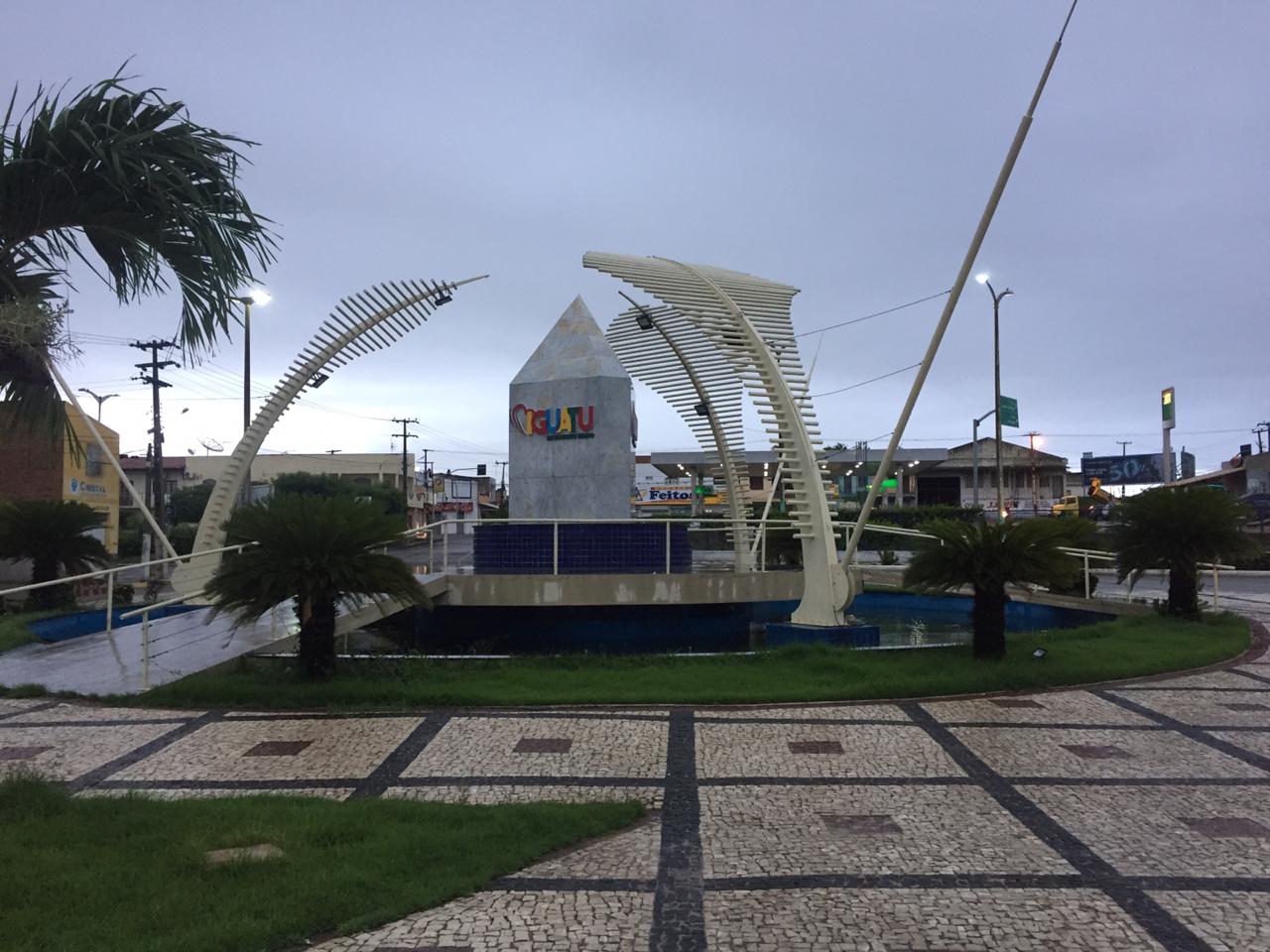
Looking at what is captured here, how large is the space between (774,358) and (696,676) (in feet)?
18.8

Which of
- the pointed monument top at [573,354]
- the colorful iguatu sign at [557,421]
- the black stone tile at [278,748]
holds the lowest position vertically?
the black stone tile at [278,748]

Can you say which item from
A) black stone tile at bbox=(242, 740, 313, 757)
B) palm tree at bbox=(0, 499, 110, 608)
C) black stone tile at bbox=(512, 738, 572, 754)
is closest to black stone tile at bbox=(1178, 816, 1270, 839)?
black stone tile at bbox=(512, 738, 572, 754)

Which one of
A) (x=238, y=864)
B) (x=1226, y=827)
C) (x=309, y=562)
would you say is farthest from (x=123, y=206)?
(x=1226, y=827)

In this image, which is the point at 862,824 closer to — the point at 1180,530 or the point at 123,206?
the point at 123,206

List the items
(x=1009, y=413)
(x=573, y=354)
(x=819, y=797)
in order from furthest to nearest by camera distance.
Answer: (x=1009, y=413)
(x=573, y=354)
(x=819, y=797)

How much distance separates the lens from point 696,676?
10.1 metres

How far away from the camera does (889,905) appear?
4.23 metres

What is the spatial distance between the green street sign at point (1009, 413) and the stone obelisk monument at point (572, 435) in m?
17.2

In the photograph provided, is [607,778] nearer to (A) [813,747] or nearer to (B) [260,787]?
(A) [813,747]

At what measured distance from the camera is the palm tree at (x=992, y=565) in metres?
10.8

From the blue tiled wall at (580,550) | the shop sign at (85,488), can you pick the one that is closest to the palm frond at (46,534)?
the blue tiled wall at (580,550)

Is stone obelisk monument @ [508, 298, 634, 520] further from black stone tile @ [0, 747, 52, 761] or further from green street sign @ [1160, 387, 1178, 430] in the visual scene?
green street sign @ [1160, 387, 1178, 430]

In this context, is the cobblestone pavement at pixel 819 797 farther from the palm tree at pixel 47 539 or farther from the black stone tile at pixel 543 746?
the palm tree at pixel 47 539

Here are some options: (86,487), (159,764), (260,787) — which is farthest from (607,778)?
(86,487)
